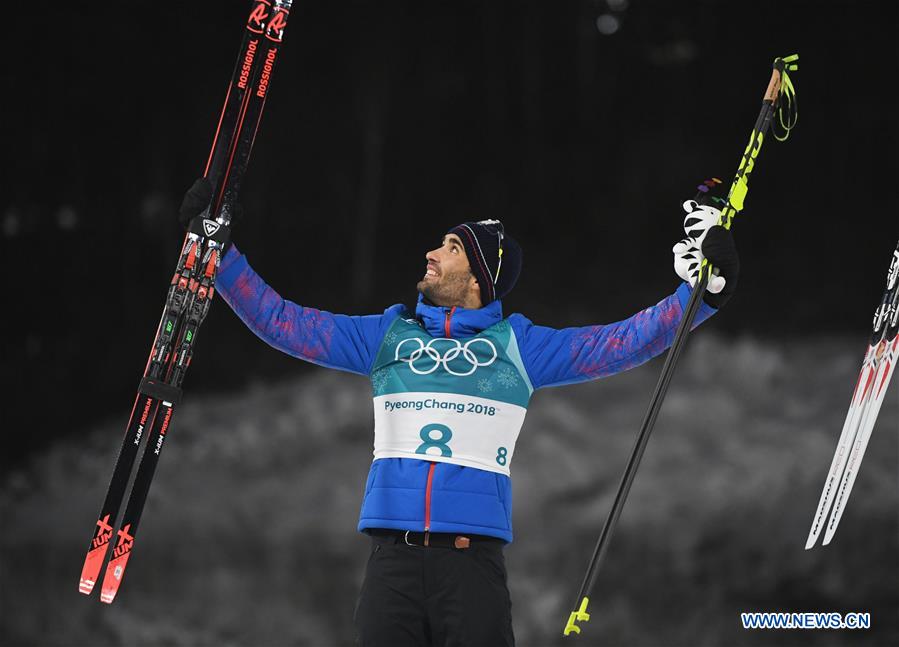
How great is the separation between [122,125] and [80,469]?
1525mm

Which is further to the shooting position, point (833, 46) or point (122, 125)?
point (122, 125)

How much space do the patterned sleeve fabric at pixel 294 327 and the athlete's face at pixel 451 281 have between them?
13cm

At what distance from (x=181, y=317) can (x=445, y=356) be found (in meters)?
0.62

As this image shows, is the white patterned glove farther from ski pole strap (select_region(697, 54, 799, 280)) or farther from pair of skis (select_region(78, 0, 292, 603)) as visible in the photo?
pair of skis (select_region(78, 0, 292, 603))

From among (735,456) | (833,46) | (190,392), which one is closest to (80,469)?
(190,392)

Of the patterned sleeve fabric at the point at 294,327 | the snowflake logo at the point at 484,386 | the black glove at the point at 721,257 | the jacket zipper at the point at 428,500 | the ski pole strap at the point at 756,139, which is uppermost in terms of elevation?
the ski pole strap at the point at 756,139

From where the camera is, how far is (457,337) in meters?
2.62

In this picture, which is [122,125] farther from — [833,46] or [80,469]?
[833,46]

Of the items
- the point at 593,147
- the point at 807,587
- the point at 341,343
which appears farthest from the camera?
the point at 593,147

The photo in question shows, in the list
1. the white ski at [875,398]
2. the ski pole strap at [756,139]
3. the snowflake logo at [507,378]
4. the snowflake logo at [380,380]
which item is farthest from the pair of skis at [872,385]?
the snowflake logo at [380,380]

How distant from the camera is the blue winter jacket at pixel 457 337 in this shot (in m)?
2.50

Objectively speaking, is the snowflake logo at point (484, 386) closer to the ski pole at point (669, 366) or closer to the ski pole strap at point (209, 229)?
the ski pole at point (669, 366)

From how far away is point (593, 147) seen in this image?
5059 mm

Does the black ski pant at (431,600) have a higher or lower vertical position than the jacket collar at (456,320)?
lower
